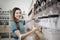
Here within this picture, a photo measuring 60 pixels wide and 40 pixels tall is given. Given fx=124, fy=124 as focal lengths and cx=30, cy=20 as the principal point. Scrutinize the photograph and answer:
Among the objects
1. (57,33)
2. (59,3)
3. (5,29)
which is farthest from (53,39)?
(5,29)

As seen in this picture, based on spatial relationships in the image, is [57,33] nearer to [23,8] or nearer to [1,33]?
[23,8]

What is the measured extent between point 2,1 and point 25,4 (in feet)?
1.82

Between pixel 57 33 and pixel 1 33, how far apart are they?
213cm

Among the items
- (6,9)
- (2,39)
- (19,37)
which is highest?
(6,9)

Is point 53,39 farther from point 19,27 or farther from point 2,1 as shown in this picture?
point 2,1

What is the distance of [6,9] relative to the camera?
296 centimetres

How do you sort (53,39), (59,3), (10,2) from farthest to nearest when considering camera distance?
(10,2), (53,39), (59,3)

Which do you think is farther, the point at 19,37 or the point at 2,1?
the point at 2,1

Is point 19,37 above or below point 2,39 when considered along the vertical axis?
above

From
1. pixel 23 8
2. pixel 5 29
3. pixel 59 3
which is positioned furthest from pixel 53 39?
pixel 5 29

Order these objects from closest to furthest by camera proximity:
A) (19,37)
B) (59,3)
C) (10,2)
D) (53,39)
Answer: (59,3), (53,39), (19,37), (10,2)

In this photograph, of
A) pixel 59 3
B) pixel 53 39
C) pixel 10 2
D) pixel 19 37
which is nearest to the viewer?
pixel 59 3

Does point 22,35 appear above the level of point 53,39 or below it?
below

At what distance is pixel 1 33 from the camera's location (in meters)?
3.04
